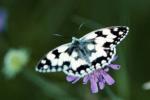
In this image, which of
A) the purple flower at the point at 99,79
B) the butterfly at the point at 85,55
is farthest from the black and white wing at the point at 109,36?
the purple flower at the point at 99,79

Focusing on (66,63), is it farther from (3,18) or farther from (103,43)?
(3,18)

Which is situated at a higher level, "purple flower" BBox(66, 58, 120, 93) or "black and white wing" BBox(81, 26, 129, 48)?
"black and white wing" BBox(81, 26, 129, 48)

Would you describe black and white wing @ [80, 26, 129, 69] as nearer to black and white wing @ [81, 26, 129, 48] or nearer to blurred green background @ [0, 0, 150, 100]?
black and white wing @ [81, 26, 129, 48]

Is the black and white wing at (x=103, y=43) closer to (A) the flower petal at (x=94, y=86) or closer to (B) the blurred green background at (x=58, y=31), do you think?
(A) the flower petal at (x=94, y=86)

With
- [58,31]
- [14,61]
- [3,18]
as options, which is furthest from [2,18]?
[14,61]

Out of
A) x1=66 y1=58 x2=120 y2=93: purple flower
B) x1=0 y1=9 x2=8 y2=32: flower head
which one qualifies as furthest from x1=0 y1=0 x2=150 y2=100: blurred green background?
x1=66 y1=58 x2=120 y2=93: purple flower

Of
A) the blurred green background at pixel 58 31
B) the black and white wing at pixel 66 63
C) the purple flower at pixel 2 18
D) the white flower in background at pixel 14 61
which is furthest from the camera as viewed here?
the purple flower at pixel 2 18

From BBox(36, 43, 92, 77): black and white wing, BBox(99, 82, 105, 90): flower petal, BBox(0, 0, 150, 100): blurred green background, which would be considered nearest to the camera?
BBox(36, 43, 92, 77): black and white wing
